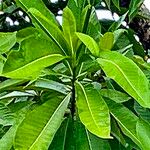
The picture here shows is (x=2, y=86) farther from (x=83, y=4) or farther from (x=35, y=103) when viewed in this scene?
(x=83, y=4)

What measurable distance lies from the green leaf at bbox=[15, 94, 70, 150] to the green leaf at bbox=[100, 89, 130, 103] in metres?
0.09

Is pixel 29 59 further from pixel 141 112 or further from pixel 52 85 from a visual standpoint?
pixel 141 112

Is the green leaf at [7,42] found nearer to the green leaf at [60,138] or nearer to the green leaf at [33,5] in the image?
the green leaf at [33,5]

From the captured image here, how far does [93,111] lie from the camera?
924 mm

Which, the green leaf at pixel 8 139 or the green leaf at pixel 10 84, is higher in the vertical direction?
A: the green leaf at pixel 10 84

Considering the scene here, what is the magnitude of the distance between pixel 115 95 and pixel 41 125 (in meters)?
0.21

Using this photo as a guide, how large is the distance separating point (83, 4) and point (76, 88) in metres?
0.25

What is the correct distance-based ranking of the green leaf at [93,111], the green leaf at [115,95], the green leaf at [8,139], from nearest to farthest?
Result: 1. the green leaf at [93,111]
2. the green leaf at [8,139]
3. the green leaf at [115,95]

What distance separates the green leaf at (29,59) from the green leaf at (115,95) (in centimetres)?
17

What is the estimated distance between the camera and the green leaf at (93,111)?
868 mm

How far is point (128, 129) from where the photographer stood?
0.99m

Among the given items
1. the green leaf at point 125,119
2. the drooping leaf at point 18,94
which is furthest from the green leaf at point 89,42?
the drooping leaf at point 18,94

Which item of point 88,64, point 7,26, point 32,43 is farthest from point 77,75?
point 7,26

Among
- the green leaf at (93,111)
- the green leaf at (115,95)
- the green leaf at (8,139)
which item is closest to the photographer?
the green leaf at (93,111)
